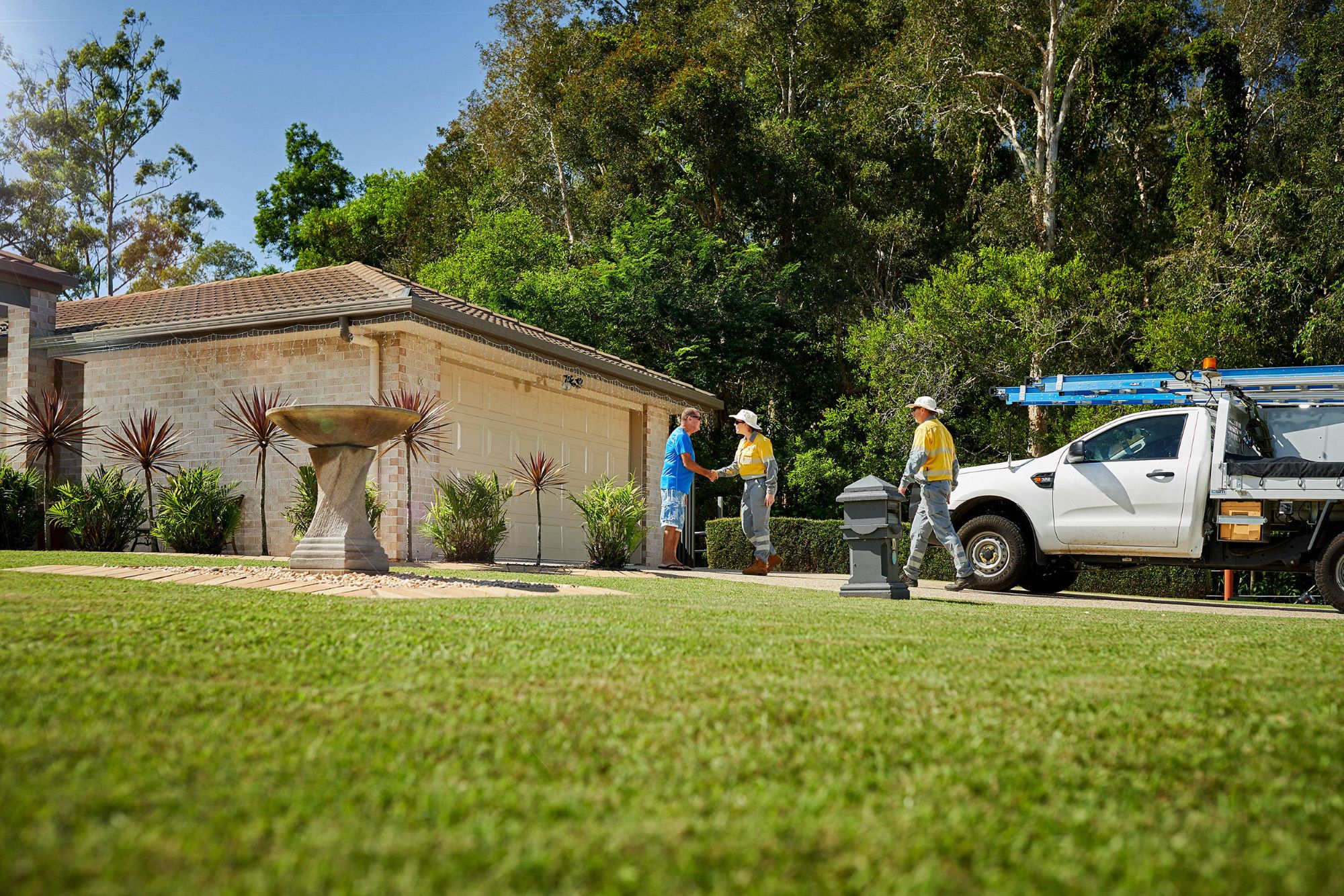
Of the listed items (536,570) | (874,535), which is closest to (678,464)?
(536,570)

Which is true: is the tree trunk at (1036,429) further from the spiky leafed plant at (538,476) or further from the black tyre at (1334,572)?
the black tyre at (1334,572)

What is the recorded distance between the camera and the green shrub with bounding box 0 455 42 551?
1200 centimetres

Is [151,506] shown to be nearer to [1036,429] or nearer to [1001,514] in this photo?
[1001,514]

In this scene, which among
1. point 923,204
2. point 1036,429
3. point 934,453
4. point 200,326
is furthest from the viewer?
point 923,204

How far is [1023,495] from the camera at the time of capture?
35.0 ft

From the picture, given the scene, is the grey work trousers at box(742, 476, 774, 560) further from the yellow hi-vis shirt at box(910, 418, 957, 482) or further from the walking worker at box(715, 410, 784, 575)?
the yellow hi-vis shirt at box(910, 418, 957, 482)

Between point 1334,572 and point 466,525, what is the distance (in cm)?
855

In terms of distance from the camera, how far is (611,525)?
12.2 metres

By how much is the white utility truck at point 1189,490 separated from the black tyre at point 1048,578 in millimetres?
32

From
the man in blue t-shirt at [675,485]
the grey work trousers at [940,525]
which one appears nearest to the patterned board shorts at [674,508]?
the man in blue t-shirt at [675,485]

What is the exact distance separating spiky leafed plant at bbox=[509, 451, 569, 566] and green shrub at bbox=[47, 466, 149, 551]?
15.5ft

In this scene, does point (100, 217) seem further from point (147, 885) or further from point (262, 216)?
point (147, 885)

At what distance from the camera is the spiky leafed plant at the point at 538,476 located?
41.3 feet

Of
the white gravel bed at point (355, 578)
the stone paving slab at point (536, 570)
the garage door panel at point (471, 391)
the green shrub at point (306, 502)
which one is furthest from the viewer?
the garage door panel at point (471, 391)
